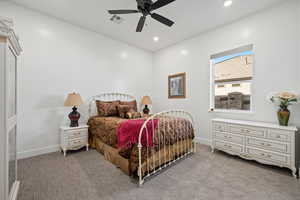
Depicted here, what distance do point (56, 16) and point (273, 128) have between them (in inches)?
197

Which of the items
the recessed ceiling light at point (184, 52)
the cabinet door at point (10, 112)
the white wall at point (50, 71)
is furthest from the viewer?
the recessed ceiling light at point (184, 52)

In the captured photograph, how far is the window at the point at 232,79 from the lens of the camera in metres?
2.97

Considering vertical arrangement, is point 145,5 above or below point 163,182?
above

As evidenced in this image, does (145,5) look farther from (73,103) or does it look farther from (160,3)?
(73,103)

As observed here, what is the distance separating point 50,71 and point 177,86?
3464mm

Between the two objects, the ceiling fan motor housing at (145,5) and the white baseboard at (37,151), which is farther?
the white baseboard at (37,151)

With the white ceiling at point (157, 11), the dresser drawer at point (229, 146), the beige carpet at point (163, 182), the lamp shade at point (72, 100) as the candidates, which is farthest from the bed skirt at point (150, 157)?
the white ceiling at point (157, 11)

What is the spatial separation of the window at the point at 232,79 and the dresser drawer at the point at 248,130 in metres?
0.64

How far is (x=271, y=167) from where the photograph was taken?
91.7 inches

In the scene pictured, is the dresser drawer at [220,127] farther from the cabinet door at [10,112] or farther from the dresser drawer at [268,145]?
the cabinet door at [10,112]

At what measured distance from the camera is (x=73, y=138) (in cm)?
288

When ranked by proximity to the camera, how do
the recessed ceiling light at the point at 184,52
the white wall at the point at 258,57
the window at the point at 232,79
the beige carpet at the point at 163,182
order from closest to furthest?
the beige carpet at the point at 163,182 → the white wall at the point at 258,57 → the window at the point at 232,79 → the recessed ceiling light at the point at 184,52

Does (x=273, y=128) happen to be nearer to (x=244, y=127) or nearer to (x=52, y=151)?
(x=244, y=127)

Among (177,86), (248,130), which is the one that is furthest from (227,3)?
(248,130)
